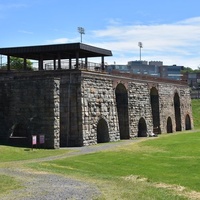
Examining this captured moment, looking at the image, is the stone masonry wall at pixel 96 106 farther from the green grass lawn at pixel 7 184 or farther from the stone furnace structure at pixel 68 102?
the green grass lawn at pixel 7 184

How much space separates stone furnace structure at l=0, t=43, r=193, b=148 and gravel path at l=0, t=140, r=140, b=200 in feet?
39.4

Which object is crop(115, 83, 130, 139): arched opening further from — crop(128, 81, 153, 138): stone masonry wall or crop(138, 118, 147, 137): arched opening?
crop(138, 118, 147, 137): arched opening


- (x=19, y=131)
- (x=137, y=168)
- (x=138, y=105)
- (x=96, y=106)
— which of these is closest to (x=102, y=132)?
(x=96, y=106)

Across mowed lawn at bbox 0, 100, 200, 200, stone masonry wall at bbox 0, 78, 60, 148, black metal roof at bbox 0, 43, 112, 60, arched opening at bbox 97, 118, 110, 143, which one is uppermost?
black metal roof at bbox 0, 43, 112, 60

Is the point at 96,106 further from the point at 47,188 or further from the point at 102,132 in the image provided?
the point at 47,188

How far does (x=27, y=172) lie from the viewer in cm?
2041

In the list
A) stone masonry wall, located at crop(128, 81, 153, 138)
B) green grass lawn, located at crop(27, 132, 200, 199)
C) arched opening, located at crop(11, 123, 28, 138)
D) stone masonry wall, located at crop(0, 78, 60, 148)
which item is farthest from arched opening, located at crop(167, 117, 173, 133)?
stone masonry wall, located at crop(0, 78, 60, 148)

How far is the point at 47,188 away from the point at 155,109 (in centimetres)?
3500

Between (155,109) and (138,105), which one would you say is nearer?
(138,105)

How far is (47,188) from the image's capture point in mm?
16328

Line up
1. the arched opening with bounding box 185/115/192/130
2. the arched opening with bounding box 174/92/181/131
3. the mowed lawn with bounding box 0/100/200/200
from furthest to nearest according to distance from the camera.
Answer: the arched opening with bounding box 185/115/192/130
the arched opening with bounding box 174/92/181/131
the mowed lawn with bounding box 0/100/200/200

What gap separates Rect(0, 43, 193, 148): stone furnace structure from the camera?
3266 centimetres

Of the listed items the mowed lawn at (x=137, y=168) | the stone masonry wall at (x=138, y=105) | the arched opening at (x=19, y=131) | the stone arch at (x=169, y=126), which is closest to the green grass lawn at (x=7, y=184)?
the mowed lawn at (x=137, y=168)

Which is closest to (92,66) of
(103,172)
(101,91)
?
(101,91)
